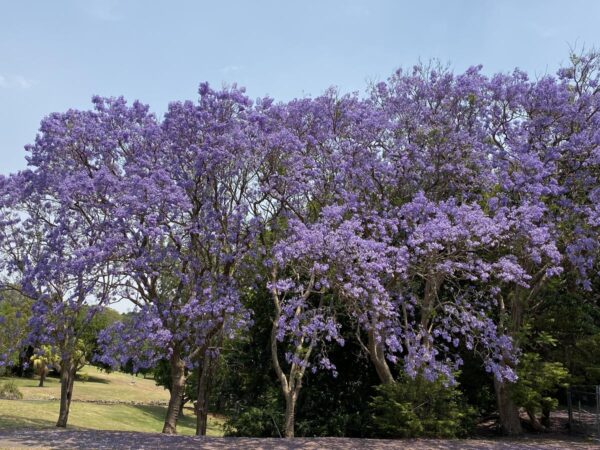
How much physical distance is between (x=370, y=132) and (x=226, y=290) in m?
6.06

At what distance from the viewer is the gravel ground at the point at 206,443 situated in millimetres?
12086

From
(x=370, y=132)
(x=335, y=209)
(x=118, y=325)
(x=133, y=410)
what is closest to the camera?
(x=335, y=209)

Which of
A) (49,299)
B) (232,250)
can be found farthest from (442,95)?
(49,299)

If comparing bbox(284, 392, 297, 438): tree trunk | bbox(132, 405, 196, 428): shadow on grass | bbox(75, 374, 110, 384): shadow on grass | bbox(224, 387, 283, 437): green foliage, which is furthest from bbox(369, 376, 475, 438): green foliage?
bbox(75, 374, 110, 384): shadow on grass

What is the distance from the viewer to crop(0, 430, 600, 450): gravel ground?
12086 millimetres

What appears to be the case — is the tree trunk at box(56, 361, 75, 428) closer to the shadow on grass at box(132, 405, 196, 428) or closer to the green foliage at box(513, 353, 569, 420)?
the shadow on grass at box(132, 405, 196, 428)

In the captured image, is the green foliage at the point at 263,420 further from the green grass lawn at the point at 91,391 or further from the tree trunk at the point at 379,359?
the green grass lawn at the point at 91,391

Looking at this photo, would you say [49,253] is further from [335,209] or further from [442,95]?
[442,95]

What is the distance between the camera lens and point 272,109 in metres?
16.0

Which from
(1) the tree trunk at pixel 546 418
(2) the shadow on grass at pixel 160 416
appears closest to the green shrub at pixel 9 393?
(2) the shadow on grass at pixel 160 416

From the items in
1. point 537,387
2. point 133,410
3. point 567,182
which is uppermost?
point 567,182

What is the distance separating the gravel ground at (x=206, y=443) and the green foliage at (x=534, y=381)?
1.28 metres

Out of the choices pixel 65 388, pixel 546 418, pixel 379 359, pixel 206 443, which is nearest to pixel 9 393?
pixel 65 388

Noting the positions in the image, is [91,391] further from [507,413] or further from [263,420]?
[507,413]
